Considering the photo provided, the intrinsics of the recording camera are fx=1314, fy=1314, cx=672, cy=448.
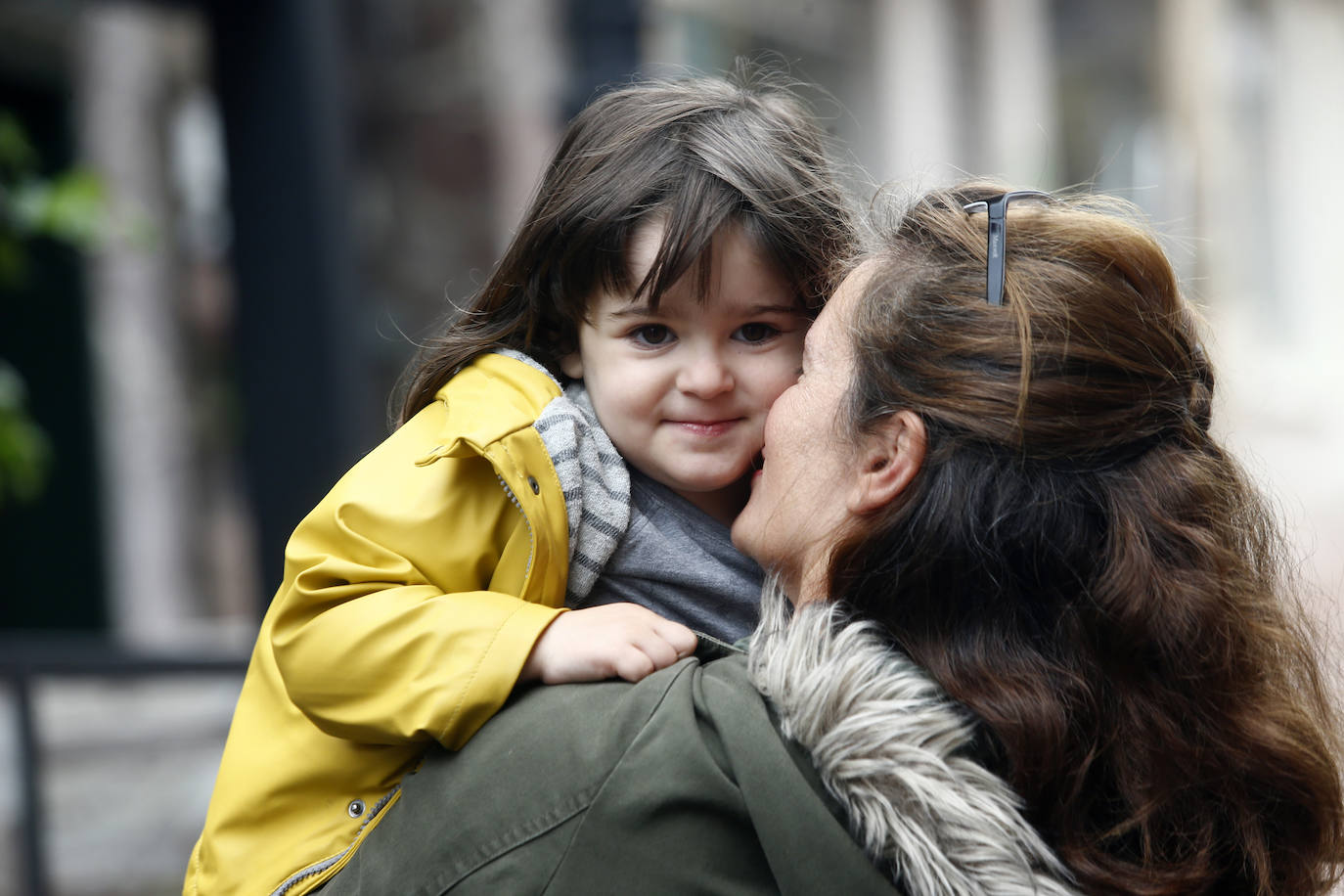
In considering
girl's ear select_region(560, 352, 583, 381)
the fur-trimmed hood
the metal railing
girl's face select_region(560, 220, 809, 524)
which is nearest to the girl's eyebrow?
girl's face select_region(560, 220, 809, 524)

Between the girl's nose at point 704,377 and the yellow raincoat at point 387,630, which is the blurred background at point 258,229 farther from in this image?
the yellow raincoat at point 387,630

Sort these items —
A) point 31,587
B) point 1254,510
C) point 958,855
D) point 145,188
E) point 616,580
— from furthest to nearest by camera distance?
1. point 31,587
2. point 145,188
3. point 616,580
4. point 1254,510
5. point 958,855

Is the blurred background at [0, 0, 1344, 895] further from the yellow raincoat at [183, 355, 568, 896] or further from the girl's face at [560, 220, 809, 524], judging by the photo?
the yellow raincoat at [183, 355, 568, 896]

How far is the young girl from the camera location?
1.70 m

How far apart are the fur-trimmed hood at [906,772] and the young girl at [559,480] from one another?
0.77 ft

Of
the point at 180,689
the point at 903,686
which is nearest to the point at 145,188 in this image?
the point at 180,689

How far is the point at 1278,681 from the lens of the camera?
1630 mm

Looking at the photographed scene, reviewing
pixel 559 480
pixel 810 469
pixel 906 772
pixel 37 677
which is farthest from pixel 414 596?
pixel 37 677

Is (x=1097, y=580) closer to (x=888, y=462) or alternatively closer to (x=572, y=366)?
(x=888, y=462)

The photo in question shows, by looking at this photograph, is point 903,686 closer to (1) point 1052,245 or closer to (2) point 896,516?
(2) point 896,516

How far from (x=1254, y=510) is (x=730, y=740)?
77 centimetres

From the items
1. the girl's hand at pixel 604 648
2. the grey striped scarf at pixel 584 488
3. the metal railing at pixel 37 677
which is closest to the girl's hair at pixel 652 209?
the grey striped scarf at pixel 584 488

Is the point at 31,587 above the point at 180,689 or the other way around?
the other way around

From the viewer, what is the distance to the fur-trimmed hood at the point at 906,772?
1410 mm
